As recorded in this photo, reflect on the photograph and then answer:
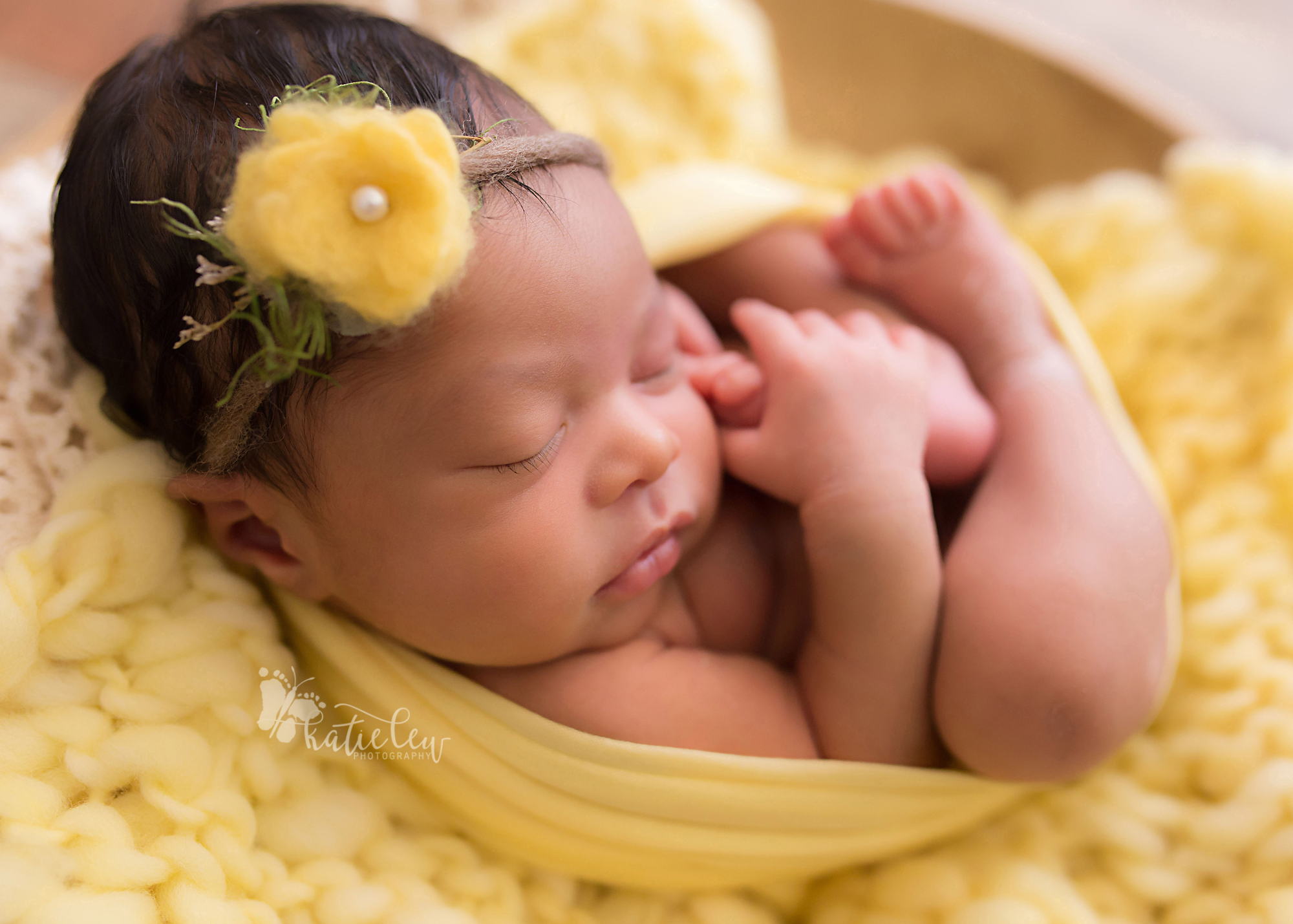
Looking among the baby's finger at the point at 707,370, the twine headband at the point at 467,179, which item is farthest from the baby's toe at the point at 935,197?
the twine headband at the point at 467,179

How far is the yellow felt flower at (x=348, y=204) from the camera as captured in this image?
541 mm

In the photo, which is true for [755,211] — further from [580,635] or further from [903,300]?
[580,635]

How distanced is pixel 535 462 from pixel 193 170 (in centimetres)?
30

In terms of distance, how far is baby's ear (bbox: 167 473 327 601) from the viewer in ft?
2.39

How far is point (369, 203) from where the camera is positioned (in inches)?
21.3

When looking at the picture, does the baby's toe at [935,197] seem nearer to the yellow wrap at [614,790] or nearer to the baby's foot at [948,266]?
the baby's foot at [948,266]

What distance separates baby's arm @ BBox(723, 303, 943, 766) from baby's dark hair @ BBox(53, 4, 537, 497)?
1.03ft

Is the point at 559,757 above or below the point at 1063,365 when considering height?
below

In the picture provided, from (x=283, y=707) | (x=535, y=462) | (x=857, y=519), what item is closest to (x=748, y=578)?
(x=857, y=519)

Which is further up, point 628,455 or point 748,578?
point 628,455

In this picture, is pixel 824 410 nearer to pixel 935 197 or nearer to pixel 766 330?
pixel 766 330

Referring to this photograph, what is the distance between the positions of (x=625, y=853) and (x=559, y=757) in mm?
111

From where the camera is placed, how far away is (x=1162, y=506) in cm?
94

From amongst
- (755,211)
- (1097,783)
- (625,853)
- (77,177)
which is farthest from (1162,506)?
(77,177)
